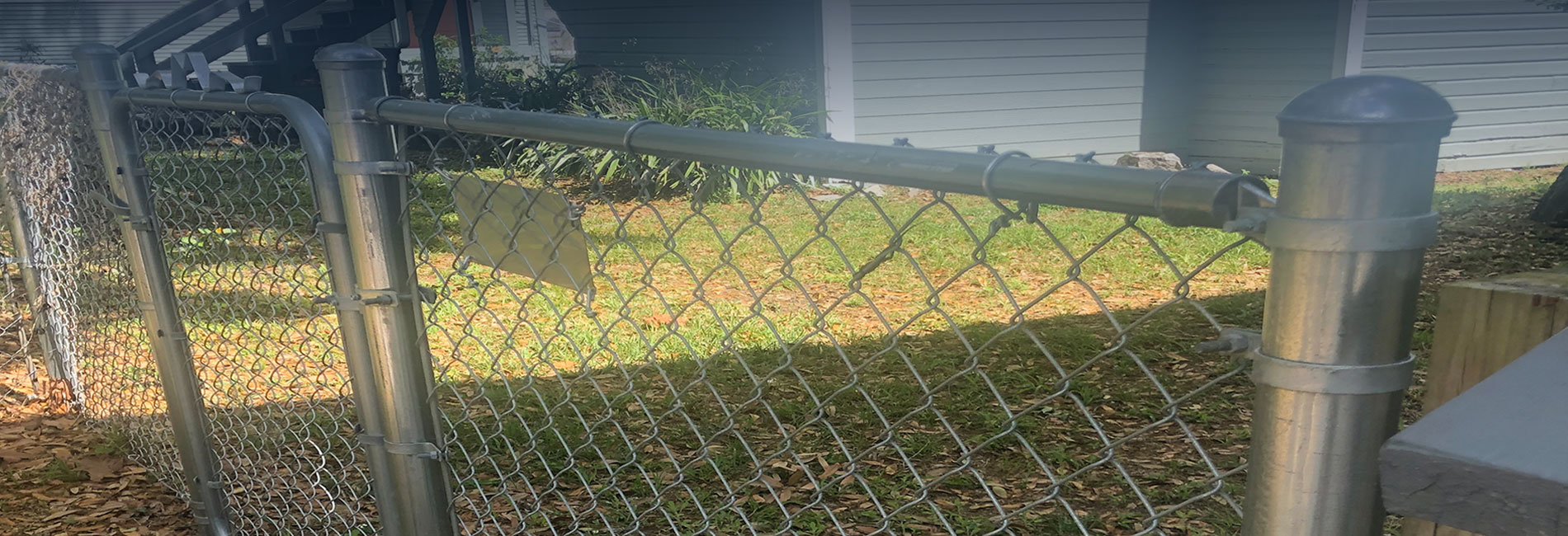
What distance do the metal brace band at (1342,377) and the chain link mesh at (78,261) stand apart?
3.21 meters

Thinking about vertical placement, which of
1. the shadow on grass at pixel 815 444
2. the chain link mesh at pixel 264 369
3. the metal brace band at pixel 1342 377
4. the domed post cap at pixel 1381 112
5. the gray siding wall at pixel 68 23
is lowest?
the shadow on grass at pixel 815 444

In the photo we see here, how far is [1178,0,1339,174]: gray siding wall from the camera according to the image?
10.8m

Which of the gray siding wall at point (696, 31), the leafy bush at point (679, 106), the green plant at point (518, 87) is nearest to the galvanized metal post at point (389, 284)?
the leafy bush at point (679, 106)

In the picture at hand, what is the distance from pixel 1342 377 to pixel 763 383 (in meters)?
0.90

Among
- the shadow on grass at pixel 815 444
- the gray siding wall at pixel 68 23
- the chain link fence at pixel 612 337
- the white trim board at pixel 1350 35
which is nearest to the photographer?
the chain link fence at pixel 612 337

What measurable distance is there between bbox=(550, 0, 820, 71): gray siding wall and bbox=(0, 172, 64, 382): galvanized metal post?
23.6 ft

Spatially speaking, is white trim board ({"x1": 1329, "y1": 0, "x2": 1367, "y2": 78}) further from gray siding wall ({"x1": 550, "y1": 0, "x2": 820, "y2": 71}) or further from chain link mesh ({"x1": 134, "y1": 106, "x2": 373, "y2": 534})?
chain link mesh ({"x1": 134, "y1": 106, "x2": 373, "y2": 534})

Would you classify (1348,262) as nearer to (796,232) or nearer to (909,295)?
(909,295)

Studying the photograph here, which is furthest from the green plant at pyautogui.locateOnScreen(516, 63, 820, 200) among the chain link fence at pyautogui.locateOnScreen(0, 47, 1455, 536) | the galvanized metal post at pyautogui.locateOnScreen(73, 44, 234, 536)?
the galvanized metal post at pyautogui.locateOnScreen(73, 44, 234, 536)

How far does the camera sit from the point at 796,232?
318 inches

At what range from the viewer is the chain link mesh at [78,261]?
352cm

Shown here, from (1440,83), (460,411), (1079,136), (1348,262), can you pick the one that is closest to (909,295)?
(460,411)

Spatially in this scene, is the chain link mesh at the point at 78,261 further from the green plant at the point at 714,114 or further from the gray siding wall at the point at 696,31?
the gray siding wall at the point at 696,31

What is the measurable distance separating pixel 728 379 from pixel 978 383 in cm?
101
